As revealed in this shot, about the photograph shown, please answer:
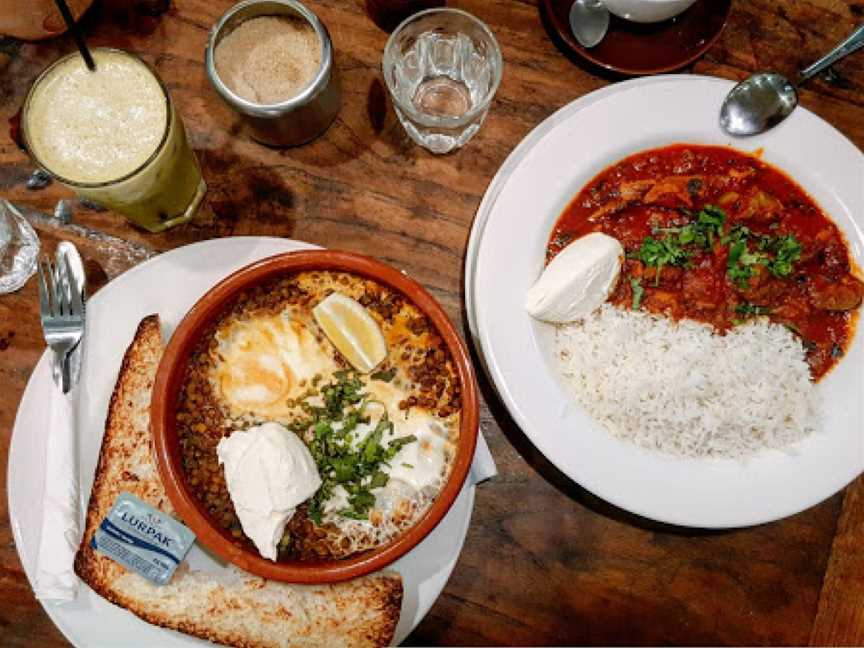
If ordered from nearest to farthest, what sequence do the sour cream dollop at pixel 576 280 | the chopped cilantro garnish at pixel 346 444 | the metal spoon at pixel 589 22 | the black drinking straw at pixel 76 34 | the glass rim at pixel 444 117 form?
1. the black drinking straw at pixel 76 34
2. the chopped cilantro garnish at pixel 346 444
3. the sour cream dollop at pixel 576 280
4. the glass rim at pixel 444 117
5. the metal spoon at pixel 589 22

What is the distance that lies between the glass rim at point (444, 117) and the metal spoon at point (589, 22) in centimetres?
23

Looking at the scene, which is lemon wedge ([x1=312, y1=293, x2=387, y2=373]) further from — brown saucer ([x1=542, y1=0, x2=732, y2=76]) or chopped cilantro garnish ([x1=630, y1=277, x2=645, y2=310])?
brown saucer ([x1=542, y1=0, x2=732, y2=76])

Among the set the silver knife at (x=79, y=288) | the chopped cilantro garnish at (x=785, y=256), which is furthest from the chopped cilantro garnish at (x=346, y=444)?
the chopped cilantro garnish at (x=785, y=256)

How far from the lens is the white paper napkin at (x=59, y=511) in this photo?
6.64 ft

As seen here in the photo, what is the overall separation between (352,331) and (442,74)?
91 cm

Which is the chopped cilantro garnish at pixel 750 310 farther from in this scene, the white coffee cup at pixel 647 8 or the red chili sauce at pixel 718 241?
the white coffee cup at pixel 647 8

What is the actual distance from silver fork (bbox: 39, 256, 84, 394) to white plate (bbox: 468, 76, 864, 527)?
1.02 m

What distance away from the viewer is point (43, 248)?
7.49 feet

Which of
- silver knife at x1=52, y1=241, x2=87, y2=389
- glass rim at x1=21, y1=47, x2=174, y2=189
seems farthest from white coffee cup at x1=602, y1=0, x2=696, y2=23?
silver knife at x1=52, y1=241, x2=87, y2=389

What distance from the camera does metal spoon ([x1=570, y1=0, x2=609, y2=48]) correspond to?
2.27 meters

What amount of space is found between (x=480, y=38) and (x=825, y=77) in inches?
39.4

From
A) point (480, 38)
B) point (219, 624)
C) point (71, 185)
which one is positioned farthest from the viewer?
point (480, 38)

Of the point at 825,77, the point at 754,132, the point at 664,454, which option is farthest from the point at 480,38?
the point at 664,454

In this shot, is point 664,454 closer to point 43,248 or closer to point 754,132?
point 754,132
